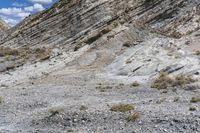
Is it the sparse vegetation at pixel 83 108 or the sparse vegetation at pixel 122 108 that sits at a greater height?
the sparse vegetation at pixel 83 108

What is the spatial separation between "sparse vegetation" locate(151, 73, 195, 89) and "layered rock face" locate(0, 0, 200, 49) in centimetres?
1152

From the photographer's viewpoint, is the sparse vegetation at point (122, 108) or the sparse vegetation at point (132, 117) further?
the sparse vegetation at point (122, 108)

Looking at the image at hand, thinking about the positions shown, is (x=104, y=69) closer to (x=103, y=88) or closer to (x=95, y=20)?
(x=103, y=88)

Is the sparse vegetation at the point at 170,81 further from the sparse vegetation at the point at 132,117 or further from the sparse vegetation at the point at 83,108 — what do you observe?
the sparse vegetation at the point at 132,117

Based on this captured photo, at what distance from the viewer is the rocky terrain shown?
74.1 feet

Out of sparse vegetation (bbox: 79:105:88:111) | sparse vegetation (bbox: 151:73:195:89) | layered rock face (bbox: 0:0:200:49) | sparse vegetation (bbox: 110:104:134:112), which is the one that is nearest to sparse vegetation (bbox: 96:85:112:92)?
sparse vegetation (bbox: 151:73:195:89)

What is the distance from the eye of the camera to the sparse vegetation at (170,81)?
3048 cm

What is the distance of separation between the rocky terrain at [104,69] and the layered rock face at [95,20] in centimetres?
12

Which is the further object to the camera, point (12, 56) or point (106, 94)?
point (12, 56)

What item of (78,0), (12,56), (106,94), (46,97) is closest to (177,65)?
(106,94)

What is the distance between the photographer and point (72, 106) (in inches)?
1021

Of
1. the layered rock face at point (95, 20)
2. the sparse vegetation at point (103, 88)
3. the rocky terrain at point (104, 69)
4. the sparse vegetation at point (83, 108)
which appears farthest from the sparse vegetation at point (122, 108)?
the layered rock face at point (95, 20)

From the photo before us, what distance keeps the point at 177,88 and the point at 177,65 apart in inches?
196

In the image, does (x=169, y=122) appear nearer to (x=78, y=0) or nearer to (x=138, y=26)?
(x=138, y=26)
